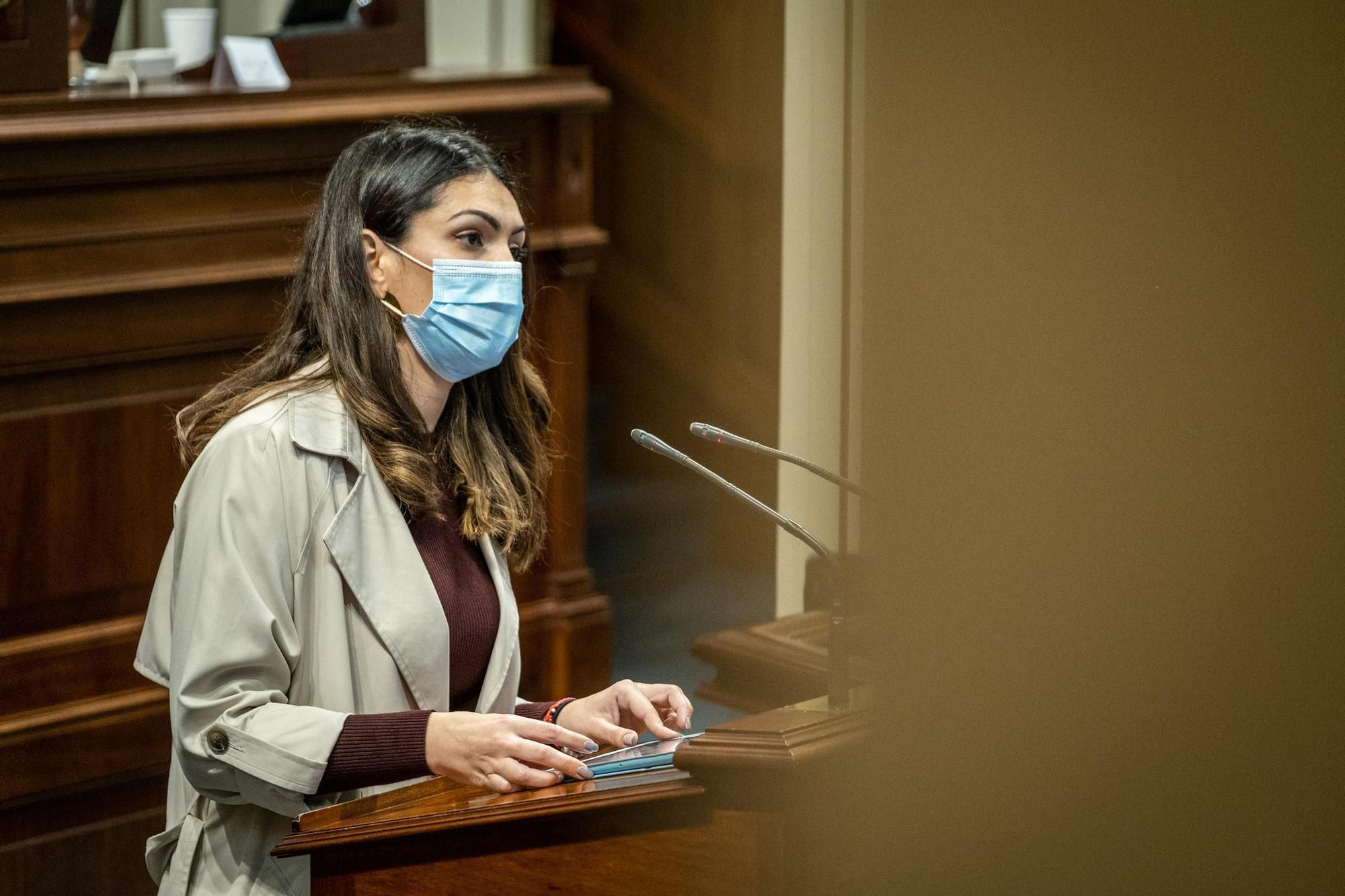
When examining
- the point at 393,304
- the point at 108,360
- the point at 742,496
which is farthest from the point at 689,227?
the point at 742,496

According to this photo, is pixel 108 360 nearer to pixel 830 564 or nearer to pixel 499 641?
pixel 499 641

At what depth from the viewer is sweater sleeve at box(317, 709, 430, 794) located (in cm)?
161

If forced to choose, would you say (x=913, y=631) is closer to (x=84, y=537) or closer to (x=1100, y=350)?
(x=1100, y=350)

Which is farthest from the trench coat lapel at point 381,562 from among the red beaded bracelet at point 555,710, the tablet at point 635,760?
the tablet at point 635,760

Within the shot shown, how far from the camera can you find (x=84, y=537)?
3016 mm

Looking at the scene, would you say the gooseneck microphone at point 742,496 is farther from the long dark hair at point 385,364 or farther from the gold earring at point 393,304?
the gold earring at point 393,304

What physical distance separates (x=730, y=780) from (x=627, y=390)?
4.71 meters

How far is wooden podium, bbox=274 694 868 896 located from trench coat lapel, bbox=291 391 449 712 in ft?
1.45

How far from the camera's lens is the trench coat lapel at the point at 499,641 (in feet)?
6.31

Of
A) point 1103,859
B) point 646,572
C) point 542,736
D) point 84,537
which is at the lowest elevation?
point 646,572

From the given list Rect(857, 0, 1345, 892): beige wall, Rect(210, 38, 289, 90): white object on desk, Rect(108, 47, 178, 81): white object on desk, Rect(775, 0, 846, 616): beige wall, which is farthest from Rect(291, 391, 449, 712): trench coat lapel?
Rect(108, 47, 178, 81): white object on desk

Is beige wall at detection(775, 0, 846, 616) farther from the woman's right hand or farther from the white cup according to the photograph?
the white cup

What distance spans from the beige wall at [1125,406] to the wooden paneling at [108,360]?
2.27 meters

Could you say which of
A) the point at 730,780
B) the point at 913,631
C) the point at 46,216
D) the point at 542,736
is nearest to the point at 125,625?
the point at 46,216
